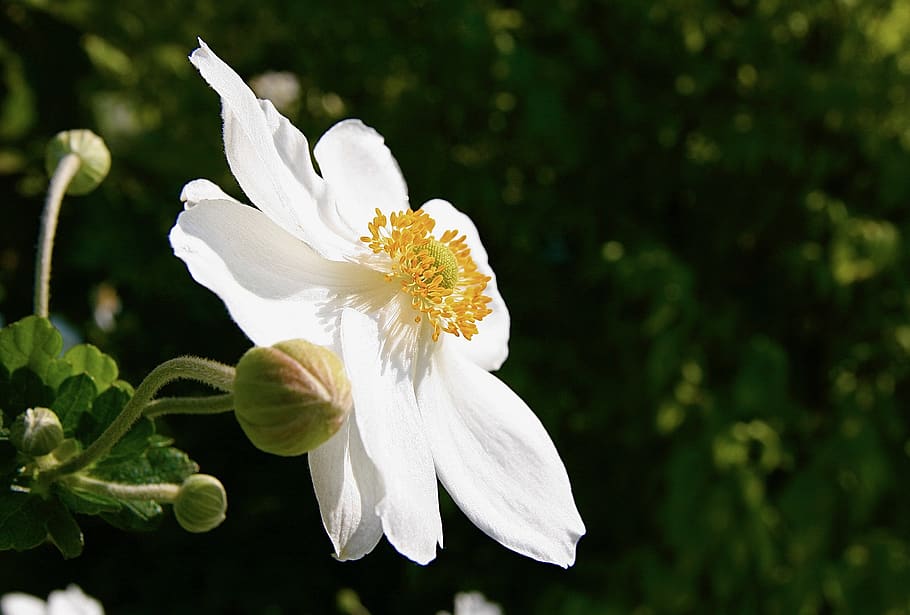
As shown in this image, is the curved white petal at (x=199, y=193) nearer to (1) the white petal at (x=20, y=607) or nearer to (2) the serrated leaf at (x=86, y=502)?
(2) the serrated leaf at (x=86, y=502)

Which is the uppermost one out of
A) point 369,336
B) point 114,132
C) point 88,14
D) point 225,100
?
point 225,100

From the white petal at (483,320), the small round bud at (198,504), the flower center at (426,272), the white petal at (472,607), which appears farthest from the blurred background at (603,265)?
the small round bud at (198,504)

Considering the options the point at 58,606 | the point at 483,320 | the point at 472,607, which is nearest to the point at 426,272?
the point at 483,320

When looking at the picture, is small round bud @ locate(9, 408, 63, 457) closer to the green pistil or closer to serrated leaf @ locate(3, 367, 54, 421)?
serrated leaf @ locate(3, 367, 54, 421)

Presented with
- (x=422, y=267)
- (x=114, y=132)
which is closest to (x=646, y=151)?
(x=114, y=132)

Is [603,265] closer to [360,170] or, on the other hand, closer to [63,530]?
[360,170]

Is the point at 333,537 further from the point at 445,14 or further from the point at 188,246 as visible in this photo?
the point at 445,14

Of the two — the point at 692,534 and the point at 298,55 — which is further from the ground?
the point at 298,55
